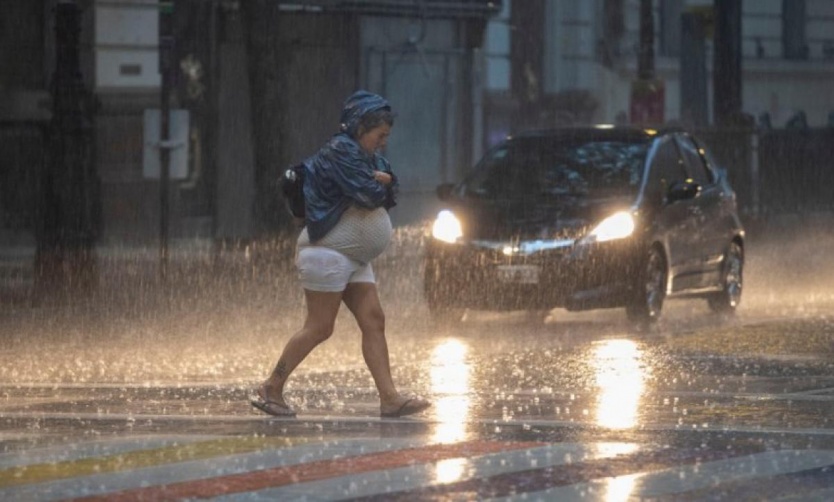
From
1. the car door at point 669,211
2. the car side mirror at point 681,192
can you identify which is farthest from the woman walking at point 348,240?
the car side mirror at point 681,192

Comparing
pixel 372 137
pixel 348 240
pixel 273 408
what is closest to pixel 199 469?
pixel 273 408

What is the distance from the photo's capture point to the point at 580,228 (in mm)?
16484

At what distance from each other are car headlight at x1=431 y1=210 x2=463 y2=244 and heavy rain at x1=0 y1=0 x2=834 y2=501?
53 mm

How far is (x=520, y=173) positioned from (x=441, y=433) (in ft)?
25.5

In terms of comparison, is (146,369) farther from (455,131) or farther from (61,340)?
(455,131)

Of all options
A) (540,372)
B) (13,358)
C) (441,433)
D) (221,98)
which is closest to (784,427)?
(441,433)

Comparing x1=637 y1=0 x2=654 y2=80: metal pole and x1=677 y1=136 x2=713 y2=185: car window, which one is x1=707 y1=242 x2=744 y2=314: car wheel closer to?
x1=677 y1=136 x2=713 y2=185: car window

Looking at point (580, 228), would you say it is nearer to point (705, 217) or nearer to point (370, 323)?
point (705, 217)

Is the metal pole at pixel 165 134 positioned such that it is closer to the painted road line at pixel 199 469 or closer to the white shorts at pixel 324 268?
the white shorts at pixel 324 268

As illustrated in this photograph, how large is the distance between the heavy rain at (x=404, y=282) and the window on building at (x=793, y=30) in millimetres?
8128

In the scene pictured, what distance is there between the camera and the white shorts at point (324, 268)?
1060 centimetres

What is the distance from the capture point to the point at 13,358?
1454 cm

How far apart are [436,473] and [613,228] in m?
8.25

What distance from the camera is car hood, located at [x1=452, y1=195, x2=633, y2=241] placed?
1647 centimetres
